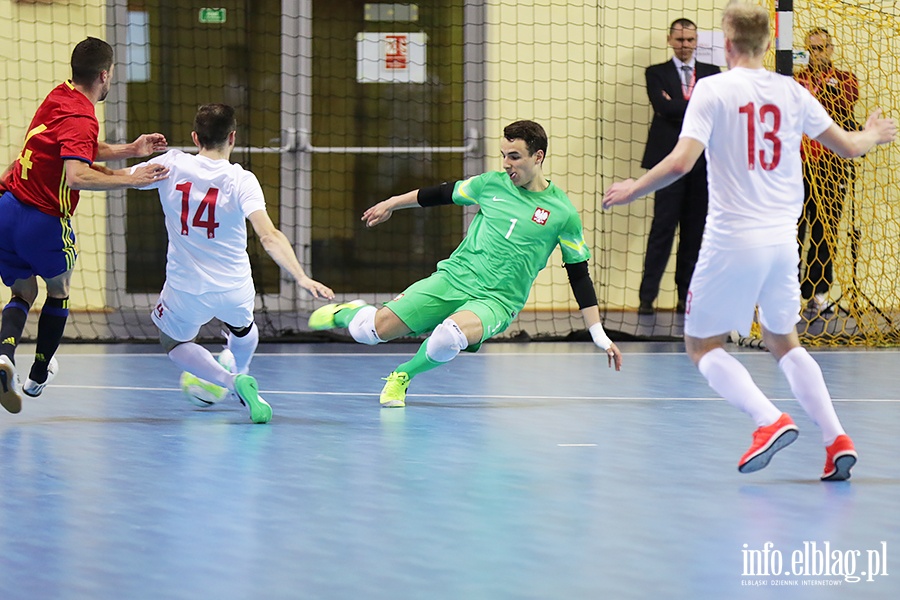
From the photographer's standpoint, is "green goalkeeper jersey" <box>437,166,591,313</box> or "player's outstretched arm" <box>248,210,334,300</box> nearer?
"player's outstretched arm" <box>248,210,334,300</box>

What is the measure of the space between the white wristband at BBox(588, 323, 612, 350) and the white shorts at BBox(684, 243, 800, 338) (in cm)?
105

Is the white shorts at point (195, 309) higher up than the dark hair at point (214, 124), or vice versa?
the dark hair at point (214, 124)

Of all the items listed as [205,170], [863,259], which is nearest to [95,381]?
[205,170]

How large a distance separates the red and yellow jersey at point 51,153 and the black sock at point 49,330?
1.21 feet

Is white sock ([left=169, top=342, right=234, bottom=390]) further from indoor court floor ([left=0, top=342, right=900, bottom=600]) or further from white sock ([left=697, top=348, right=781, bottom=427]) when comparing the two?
white sock ([left=697, top=348, right=781, bottom=427])

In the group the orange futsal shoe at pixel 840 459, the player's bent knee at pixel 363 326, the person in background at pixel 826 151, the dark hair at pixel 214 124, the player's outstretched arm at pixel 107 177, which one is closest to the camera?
the orange futsal shoe at pixel 840 459

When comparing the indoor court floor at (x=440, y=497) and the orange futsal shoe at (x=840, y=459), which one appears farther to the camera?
the orange futsal shoe at (x=840, y=459)

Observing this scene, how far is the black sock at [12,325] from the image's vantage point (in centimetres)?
462

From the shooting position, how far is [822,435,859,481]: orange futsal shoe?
3533mm

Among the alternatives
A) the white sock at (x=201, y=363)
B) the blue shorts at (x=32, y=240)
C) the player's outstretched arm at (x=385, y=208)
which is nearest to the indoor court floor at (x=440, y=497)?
the white sock at (x=201, y=363)

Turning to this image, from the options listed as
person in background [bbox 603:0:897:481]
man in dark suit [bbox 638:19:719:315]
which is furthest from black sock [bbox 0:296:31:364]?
man in dark suit [bbox 638:19:719:315]

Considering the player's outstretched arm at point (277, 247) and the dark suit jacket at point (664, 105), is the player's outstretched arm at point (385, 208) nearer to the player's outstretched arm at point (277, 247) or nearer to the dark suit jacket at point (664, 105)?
the player's outstretched arm at point (277, 247)

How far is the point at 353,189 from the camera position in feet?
31.8

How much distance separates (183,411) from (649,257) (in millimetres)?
4637
